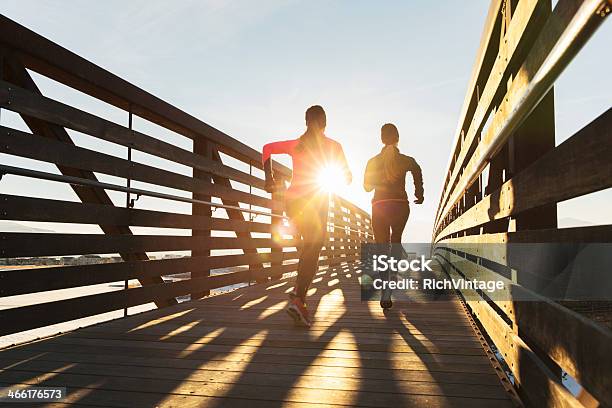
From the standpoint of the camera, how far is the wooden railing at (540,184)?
1119 millimetres

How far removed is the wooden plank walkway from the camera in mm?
1999

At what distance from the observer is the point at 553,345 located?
56.9 inches

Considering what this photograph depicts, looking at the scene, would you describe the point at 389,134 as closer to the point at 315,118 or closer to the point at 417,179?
the point at 417,179

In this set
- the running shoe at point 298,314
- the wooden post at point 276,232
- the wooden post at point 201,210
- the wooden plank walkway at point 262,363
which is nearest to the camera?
the wooden plank walkway at point 262,363

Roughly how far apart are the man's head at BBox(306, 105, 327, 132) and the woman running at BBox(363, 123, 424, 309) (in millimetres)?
869

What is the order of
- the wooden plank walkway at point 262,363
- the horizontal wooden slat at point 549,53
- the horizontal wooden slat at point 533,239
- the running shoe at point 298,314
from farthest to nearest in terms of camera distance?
the running shoe at point 298,314, the wooden plank walkway at point 262,363, the horizontal wooden slat at point 533,239, the horizontal wooden slat at point 549,53

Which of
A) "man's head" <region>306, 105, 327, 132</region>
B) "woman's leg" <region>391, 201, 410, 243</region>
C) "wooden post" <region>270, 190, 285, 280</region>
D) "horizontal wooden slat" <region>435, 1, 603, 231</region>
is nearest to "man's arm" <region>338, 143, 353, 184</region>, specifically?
"man's head" <region>306, 105, 327, 132</region>

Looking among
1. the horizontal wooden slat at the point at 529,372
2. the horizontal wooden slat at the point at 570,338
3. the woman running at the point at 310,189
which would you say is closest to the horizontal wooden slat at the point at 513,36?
the horizontal wooden slat at the point at 570,338

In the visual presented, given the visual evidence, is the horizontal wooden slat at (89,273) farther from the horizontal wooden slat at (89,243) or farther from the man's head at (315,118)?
the man's head at (315,118)

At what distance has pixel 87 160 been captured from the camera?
137 inches

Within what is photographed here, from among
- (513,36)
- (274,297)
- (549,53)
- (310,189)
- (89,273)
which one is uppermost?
(513,36)

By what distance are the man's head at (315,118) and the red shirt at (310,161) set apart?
4.7 inches

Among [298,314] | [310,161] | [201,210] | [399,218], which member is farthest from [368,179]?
[201,210]

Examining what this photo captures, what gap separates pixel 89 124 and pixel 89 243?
0.87 meters
